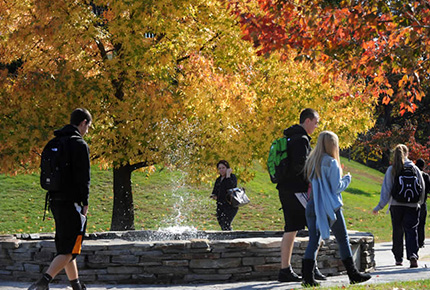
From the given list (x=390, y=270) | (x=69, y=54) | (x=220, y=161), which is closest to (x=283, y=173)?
(x=390, y=270)

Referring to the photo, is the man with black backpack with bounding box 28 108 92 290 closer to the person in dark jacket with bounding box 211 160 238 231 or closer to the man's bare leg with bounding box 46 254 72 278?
the man's bare leg with bounding box 46 254 72 278

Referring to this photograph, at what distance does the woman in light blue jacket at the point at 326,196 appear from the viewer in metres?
7.03

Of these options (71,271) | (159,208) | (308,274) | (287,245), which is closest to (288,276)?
(287,245)

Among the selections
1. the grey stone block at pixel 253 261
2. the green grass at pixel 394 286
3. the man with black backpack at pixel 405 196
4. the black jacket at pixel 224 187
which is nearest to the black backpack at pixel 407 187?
the man with black backpack at pixel 405 196

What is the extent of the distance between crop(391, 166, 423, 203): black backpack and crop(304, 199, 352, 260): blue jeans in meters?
3.00

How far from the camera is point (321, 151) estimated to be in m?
7.09

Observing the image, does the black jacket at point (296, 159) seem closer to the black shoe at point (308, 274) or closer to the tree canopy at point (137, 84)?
the black shoe at point (308, 274)

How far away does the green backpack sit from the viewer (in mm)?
7629

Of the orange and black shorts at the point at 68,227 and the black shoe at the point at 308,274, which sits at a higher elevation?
the orange and black shorts at the point at 68,227

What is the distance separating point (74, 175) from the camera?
21.6 feet

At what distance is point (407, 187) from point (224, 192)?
3441 millimetres

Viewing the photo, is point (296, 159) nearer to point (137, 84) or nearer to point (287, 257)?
point (287, 257)

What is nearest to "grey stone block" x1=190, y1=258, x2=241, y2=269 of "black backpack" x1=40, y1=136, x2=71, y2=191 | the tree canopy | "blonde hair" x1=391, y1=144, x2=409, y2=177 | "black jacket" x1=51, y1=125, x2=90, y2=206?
"black jacket" x1=51, y1=125, x2=90, y2=206

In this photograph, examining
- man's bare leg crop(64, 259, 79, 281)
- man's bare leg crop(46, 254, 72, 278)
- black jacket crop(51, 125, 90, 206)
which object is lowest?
man's bare leg crop(64, 259, 79, 281)
